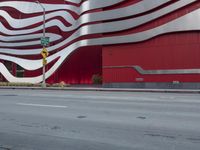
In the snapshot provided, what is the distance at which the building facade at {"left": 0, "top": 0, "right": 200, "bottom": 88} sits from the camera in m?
→ 23.7

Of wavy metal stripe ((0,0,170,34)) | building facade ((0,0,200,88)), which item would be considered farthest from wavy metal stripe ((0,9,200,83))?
wavy metal stripe ((0,0,170,34))

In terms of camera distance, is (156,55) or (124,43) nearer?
(156,55)

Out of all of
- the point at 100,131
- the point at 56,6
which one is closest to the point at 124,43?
the point at 56,6

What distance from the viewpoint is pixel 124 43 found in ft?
85.9

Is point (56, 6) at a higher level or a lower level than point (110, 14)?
higher

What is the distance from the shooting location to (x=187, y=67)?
23469mm

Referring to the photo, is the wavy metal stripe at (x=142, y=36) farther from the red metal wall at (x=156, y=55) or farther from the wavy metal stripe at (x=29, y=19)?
the wavy metal stripe at (x=29, y=19)

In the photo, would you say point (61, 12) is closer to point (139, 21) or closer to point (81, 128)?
point (139, 21)

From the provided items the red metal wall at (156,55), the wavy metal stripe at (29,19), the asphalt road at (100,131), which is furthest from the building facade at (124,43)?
the asphalt road at (100,131)

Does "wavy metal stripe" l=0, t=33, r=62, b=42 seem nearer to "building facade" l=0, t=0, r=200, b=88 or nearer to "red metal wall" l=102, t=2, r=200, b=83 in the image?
"building facade" l=0, t=0, r=200, b=88

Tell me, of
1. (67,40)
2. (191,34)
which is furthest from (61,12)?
(191,34)

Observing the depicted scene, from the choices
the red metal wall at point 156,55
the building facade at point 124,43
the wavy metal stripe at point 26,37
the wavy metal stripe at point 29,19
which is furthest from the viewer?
the wavy metal stripe at point 26,37

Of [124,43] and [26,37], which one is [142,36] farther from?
[26,37]

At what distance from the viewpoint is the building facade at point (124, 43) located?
2366 centimetres
